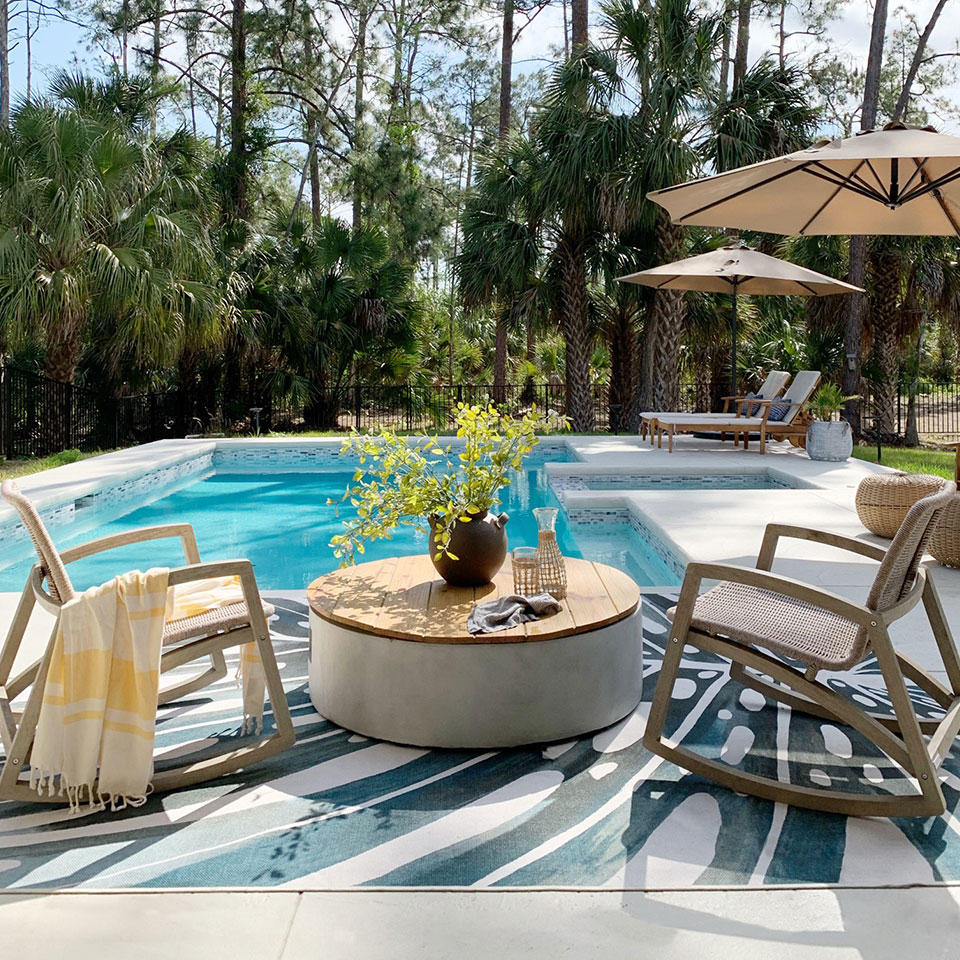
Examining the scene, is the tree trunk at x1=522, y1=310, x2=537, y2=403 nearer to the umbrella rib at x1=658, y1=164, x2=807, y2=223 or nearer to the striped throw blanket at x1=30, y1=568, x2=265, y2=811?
the umbrella rib at x1=658, y1=164, x2=807, y2=223

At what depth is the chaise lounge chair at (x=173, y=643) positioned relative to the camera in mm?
2402

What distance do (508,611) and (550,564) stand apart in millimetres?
282

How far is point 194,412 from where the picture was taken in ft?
47.0

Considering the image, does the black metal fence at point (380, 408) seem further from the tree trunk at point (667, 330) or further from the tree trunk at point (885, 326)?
the tree trunk at point (885, 326)

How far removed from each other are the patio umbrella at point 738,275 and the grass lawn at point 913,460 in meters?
1.82

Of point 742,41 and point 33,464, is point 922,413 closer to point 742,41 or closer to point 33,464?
point 742,41

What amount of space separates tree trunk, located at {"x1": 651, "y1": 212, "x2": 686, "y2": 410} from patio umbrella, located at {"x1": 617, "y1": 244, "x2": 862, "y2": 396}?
1323 mm

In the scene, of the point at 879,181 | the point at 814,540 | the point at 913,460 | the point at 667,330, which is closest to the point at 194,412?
the point at 667,330

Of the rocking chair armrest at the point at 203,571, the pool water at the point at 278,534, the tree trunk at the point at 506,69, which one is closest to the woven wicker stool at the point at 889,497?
the pool water at the point at 278,534

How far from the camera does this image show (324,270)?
14.2 metres

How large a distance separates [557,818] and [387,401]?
13133 millimetres

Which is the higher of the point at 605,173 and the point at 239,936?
the point at 605,173

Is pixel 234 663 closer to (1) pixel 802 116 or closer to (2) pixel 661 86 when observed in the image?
(2) pixel 661 86

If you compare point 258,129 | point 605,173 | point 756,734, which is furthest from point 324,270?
point 756,734
